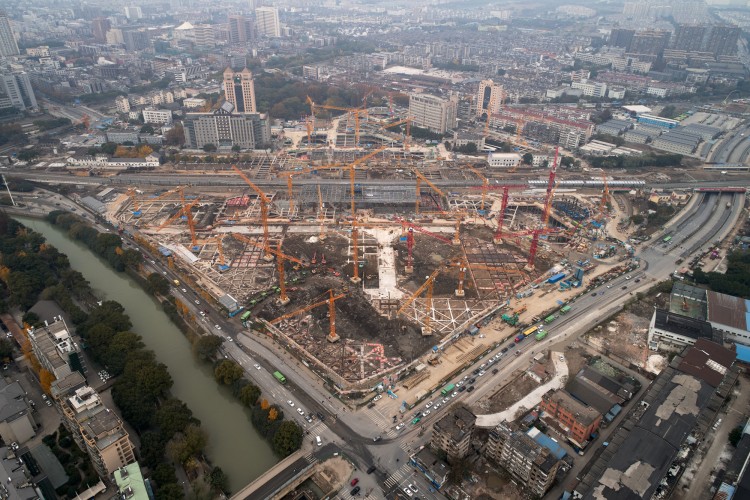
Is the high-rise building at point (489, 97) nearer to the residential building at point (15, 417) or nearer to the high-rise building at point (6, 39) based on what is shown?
the residential building at point (15, 417)

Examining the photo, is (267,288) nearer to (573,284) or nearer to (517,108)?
(573,284)

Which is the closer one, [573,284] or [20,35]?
[573,284]

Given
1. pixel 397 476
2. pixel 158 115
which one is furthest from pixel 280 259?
pixel 158 115

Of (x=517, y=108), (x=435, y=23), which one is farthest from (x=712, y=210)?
(x=435, y=23)

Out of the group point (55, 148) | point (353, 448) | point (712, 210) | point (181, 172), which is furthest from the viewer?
point (55, 148)

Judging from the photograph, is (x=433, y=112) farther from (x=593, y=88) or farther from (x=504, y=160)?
(x=593, y=88)

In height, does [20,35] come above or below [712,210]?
above

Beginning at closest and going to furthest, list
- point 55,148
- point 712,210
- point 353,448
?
point 353,448 < point 712,210 < point 55,148
